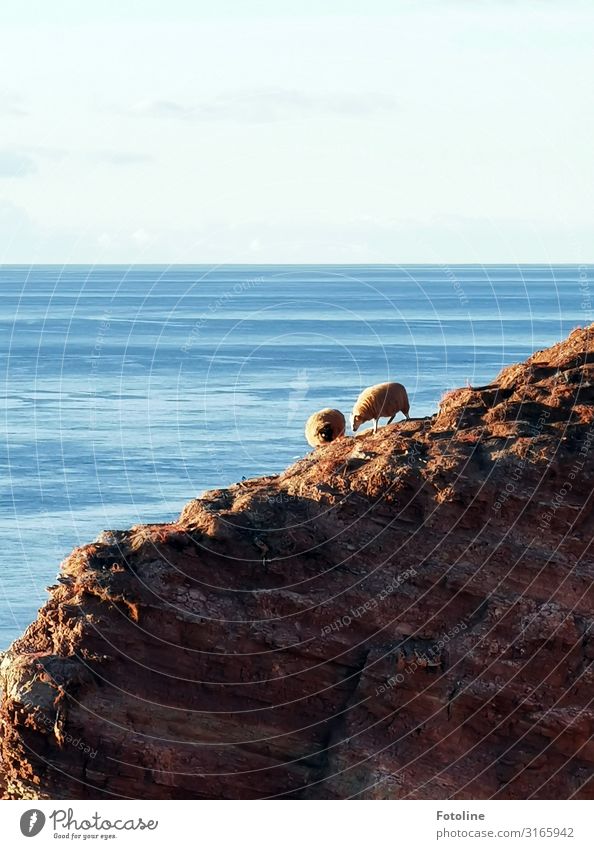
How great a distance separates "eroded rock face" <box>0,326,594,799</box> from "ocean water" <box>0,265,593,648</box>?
11.0 metres

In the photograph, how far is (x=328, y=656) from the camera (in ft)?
64.5

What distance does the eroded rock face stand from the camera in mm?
19125

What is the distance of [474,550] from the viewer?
2006 centimetres

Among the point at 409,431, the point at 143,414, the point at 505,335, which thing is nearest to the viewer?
the point at 409,431

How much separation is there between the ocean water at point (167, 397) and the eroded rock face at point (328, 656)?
11.0 meters

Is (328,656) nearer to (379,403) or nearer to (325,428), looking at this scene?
(325,428)

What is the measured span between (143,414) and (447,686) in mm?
74332

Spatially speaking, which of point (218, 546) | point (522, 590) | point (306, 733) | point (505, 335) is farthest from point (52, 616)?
point (505, 335)

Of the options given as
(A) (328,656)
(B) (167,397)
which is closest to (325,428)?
(A) (328,656)

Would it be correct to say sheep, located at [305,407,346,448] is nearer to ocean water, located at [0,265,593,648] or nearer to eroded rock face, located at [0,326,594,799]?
eroded rock face, located at [0,326,594,799]

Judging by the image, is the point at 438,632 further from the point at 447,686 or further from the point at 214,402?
the point at 214,402

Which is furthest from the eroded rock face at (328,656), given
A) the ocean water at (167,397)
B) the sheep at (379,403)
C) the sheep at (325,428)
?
the ocean water at (167,397)
